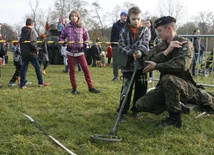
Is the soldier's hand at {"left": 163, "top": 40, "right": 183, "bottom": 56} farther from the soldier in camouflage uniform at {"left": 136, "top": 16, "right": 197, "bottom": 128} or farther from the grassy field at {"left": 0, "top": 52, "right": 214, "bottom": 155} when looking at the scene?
the grassy field at {"left": 0, "top": 52, "right": 214, "bottom": 155}

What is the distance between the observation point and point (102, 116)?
4.16 meters

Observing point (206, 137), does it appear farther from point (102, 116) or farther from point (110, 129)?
point (102, 116)

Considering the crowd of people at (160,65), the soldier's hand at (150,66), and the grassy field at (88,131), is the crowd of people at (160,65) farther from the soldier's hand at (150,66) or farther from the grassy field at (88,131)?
the grassy field at (88,131)

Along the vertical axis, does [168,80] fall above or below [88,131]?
above

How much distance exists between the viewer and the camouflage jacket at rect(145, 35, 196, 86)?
11.3ft

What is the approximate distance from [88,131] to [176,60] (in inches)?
56.6

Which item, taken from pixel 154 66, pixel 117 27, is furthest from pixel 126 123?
pixel 117 27

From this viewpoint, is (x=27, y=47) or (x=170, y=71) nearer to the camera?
(x=170, y=71)

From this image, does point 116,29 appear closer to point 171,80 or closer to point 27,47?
point 27,47

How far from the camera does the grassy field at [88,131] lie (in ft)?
9.37

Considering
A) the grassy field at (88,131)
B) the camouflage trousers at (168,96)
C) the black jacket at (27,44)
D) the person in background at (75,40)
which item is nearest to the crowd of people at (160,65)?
the camouflage trousers at (168,96)

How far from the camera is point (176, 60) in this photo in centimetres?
346

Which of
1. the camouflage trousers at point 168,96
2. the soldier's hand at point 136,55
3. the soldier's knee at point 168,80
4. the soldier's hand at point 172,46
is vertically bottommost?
the camouflage trousers at point 168,96

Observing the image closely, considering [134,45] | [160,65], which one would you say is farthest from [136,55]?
[160,65]
